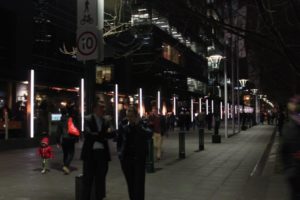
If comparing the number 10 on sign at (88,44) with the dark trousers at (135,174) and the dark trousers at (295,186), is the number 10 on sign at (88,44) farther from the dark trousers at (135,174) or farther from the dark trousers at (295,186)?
the dark trousers at (295,186)

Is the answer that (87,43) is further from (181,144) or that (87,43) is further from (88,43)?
(181,144)

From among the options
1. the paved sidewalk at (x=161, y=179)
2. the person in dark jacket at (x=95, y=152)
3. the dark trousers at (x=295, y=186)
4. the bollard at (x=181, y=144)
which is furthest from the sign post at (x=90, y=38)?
the bollard at (x=181, y=144)

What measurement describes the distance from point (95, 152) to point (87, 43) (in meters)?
1.80

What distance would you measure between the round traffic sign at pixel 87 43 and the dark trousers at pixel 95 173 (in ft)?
5.40

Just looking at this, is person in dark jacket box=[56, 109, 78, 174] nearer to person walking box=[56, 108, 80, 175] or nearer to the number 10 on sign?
person walking box=[56, 108, 80, 175]

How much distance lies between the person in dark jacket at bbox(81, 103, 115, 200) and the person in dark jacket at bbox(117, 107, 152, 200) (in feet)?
1.09

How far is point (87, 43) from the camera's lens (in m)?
8.51

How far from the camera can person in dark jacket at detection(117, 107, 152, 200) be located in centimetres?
819

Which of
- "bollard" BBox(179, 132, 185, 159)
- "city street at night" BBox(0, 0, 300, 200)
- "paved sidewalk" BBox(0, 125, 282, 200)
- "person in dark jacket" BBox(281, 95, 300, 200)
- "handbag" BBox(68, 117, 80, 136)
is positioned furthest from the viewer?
"bollard" BBox(179, 132, 185, 159)

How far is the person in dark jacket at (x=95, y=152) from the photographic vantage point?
8305 mm

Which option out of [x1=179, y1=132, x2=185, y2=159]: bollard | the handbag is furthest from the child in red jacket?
[x1=179, y1=132, x2=185, y2=159]: bollard

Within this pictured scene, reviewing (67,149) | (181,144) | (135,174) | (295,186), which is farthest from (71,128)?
(295,186)

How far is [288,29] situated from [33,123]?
44.1ft

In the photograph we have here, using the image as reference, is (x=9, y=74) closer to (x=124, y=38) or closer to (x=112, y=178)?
Answer: (x=112, y=178)
